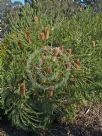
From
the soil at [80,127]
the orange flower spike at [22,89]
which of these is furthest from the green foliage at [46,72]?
the soil at [80,127]

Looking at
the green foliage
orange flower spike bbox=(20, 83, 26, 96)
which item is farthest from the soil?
orange flower spike bbox=(20, 83, 26, 96)

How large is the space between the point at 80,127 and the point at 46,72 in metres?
2.19

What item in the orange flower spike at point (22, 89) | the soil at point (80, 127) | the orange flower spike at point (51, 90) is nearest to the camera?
the orange flower spike at point (22, 89)

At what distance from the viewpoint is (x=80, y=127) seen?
934 cm

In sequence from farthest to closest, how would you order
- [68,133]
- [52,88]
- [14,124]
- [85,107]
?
1. [85,107]
2. [68,133]
3. [14,124]
4. [52,88]

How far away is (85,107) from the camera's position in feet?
32.7

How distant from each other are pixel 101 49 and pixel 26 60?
1.46 metres

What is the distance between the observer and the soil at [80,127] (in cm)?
876

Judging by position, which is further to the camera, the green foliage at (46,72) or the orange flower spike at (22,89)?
the green foliage at (46,72)

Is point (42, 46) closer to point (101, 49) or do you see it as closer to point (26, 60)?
point (26, 60)

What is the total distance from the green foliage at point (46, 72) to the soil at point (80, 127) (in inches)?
18.2

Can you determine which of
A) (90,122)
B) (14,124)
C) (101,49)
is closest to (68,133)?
(90,122)

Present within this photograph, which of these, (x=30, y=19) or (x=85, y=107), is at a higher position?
(x=30, y=19)

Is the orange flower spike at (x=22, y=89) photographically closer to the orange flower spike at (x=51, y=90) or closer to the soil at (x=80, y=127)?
the orange flower spike at (x=51, y=90)
